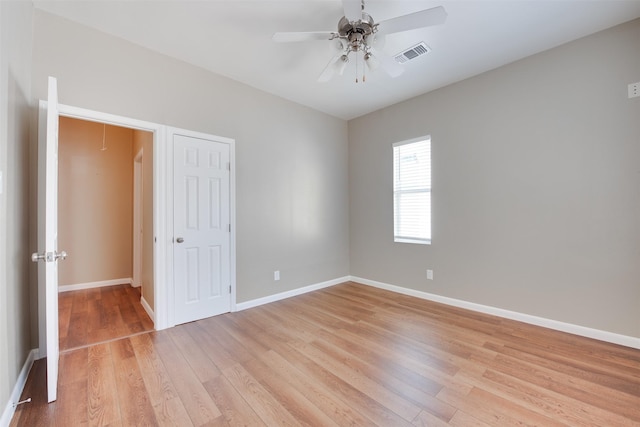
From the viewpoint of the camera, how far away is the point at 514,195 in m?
3.03

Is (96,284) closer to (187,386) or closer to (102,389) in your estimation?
(102,389)

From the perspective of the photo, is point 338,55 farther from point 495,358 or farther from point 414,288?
point 414,288

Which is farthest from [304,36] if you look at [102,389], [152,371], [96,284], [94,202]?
[96,284]

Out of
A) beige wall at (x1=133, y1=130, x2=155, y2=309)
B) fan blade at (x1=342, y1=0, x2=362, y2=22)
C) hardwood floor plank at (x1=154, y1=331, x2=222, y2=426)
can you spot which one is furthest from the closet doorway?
fan blade at (x1=342, y1=0, x2=362, y2=22)

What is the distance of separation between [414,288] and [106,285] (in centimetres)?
515

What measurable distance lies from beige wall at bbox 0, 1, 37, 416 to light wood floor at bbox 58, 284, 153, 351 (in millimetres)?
568

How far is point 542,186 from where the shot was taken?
2854mm

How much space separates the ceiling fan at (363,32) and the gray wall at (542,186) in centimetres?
157

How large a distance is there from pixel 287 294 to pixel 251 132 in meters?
2.34

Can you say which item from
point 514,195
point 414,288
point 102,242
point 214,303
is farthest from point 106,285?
point 514,195

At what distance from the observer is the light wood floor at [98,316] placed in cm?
269

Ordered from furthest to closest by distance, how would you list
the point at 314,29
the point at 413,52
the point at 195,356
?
the point at 413,52
the point at 314,29
the point at 195,356

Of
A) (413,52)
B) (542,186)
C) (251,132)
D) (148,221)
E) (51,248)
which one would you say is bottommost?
(51,248)

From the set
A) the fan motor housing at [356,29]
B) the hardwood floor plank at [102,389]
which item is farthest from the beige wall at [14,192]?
the fan motor housing at [356,29]
